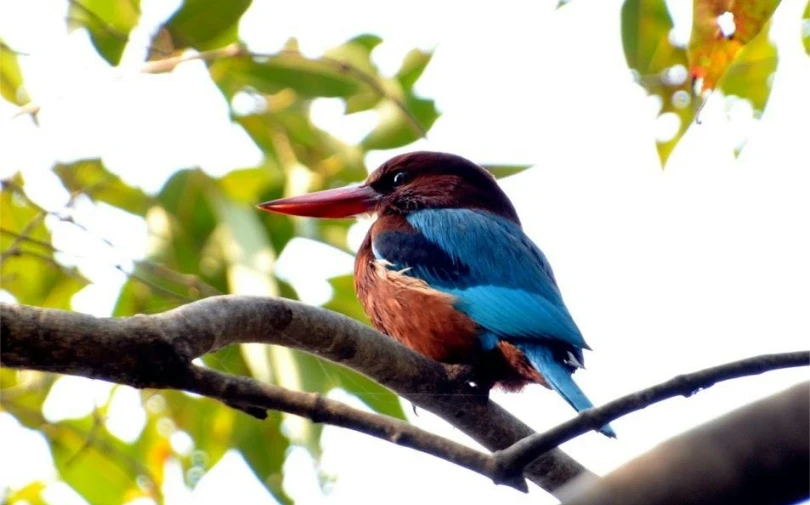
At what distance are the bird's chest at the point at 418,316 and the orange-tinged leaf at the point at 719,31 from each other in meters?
1.16

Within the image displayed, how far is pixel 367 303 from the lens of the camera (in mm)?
3207

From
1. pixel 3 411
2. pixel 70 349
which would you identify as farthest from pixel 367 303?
pixel 70 349

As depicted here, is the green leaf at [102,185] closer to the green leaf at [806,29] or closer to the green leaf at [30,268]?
the green leaf at [30,268]

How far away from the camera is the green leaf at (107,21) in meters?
3.17

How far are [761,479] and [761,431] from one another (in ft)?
0.12

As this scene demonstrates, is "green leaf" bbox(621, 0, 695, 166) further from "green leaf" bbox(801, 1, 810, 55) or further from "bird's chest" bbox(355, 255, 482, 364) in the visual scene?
"bird's chest" bbox(355, 255, 482, 364)

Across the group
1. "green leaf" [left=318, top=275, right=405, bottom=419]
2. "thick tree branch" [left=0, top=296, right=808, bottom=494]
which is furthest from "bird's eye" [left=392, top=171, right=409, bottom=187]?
"thick tree branch" [left=0, top=296, right=808, bottom=494]

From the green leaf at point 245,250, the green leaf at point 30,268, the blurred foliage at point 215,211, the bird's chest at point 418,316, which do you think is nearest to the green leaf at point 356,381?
the blurred foliage at point 215,211

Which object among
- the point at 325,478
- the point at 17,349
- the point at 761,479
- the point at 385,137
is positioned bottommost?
the point at 325,478

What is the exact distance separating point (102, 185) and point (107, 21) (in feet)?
1.80

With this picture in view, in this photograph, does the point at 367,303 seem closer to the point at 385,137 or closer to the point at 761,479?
the point at 385,137

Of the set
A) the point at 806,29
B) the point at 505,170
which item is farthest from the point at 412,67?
the point at 806,29

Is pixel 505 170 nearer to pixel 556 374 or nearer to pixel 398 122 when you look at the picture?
pixel 398 122

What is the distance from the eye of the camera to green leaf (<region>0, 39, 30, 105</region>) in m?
3.75
